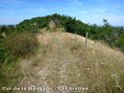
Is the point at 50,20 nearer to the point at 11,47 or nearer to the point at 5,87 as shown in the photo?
the point at 11,47

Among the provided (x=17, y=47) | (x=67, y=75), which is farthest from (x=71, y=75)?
(x=17, y=47)

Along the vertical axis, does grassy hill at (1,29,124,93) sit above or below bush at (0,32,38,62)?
below

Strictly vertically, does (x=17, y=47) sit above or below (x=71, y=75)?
above

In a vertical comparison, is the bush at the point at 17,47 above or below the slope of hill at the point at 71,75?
above

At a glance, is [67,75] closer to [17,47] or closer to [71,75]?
[71,75]

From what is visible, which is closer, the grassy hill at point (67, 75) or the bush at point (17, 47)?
the grassy hill at point (67, 75)

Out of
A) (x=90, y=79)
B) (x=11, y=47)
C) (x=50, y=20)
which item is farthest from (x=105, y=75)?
(x=50, y=20)

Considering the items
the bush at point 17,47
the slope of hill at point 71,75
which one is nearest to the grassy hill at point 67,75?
the slope of hill at point 71,75

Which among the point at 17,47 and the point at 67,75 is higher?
the point at 17,47

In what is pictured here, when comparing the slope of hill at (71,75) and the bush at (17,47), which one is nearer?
the slope of hill at (71,75)

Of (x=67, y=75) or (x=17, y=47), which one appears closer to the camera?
(x=67, y=75)

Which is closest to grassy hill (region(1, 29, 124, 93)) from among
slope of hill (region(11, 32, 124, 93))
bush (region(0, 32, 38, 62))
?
slope of hill (region(11, 32, 124, 93))

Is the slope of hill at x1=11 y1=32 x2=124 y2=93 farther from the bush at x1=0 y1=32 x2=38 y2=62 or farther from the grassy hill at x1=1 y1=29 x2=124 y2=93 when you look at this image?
the bush at x1=0 y1=32 x2=38 y2=62

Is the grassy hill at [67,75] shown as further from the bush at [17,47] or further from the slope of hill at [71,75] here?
the bush at [17,47]
